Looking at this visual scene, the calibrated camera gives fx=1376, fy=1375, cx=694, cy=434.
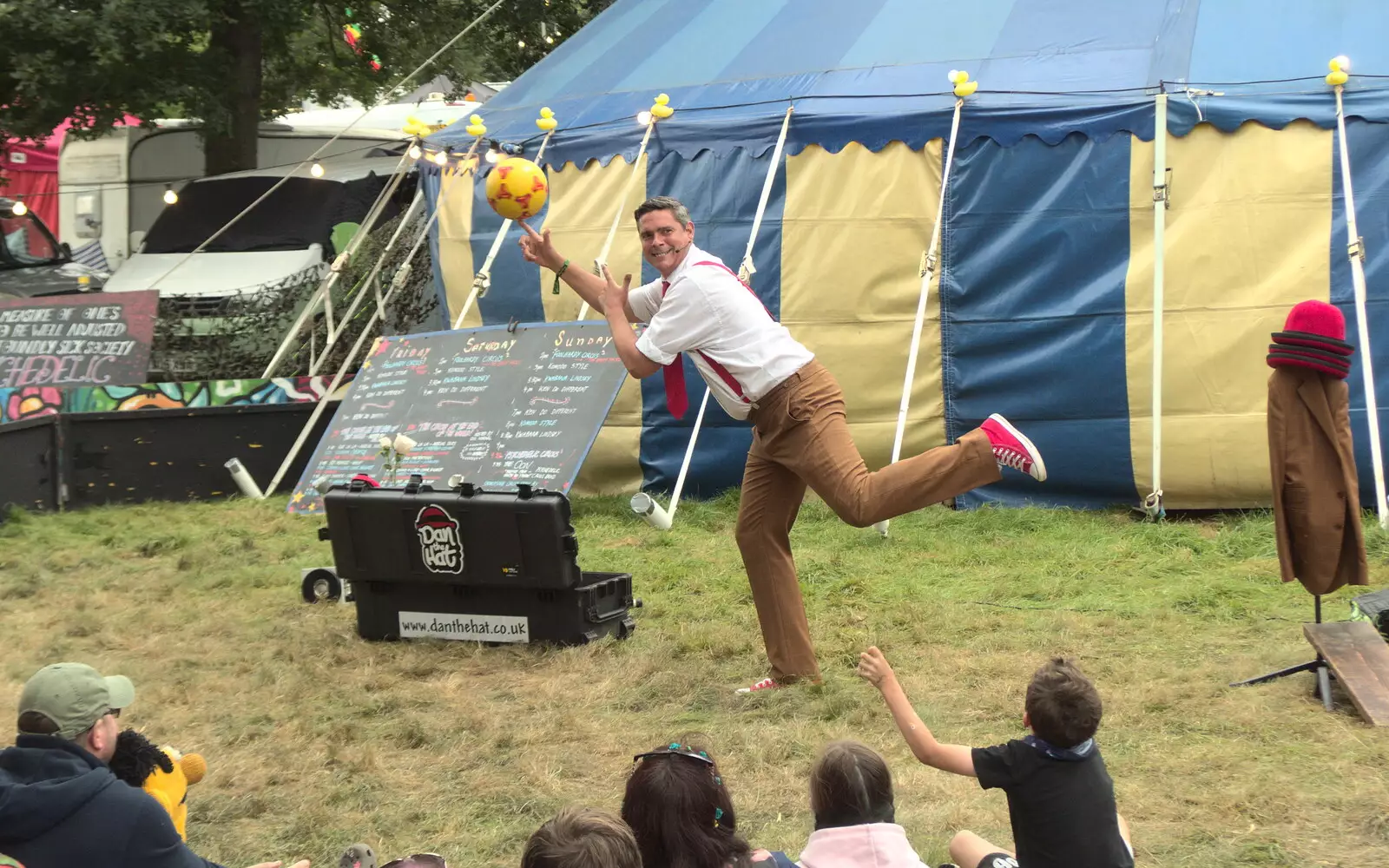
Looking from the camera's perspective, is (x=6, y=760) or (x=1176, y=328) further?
(x=1176, y=328)

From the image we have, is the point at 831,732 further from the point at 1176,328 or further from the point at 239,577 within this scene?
the point at 1176,328

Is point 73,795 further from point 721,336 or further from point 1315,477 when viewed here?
point 1315,477

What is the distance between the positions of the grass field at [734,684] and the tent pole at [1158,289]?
0.22 meters

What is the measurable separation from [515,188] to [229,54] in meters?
8.92

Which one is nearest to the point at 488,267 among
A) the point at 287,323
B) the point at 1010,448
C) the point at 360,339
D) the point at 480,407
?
the point at 480,407

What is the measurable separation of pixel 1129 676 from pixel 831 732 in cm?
127

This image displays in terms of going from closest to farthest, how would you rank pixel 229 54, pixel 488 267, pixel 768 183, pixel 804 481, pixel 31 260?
pixel 804 481 < pixel 768 183 < pixel 488 267 < pixel 31 260 < pixel 229 54

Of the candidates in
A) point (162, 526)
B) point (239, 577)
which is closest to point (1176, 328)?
point (239, 577)

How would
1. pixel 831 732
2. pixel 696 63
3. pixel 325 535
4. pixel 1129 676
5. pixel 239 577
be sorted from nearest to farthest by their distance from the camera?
pixel 831 732 < pixel 1129 676 < pixel 325 535 < pixel 239 577 < pixel 696 63

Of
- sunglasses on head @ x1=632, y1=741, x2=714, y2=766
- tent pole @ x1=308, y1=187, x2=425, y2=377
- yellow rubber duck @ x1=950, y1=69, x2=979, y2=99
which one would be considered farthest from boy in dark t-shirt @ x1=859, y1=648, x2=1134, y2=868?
tent pole @ x1=308, y1=187, x2=425, y2=377

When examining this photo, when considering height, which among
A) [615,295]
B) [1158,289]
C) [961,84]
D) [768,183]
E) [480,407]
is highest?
[961,84]

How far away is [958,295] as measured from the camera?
8492 millimetres

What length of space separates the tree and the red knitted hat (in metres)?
10.9

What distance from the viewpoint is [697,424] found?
8.23m
